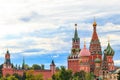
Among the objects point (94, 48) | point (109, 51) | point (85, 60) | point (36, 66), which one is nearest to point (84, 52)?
point (85, 60)

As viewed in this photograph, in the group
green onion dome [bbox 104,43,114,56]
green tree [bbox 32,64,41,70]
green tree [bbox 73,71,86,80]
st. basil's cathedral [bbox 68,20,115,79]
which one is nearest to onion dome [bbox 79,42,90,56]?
st. basil's cathedral [bbox 68,20,115,79]

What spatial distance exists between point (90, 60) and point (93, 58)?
120cm

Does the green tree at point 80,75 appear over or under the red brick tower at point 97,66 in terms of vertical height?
under

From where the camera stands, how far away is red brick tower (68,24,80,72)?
14550cm

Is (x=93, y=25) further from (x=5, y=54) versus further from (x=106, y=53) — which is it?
(x=5, y=54)

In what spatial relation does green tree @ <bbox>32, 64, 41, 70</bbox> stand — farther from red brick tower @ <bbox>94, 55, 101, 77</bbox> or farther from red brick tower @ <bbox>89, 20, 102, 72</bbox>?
red brick tower @ <bbox>94, 55, 101, 77</bbox>

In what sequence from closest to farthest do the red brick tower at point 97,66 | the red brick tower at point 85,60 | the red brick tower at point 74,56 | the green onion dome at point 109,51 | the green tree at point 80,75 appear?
the green tree at point 80,75, the red brick tower at point 97,66, the green onion dome at point 109,51, the red brick tower at point 85,60, the red brick tower at point 74,56

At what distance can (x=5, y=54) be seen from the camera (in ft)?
479

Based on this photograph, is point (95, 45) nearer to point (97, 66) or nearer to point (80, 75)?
point (97, 66)

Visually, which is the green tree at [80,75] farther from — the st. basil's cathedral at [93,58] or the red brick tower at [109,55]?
the red brick tower at [109,55]

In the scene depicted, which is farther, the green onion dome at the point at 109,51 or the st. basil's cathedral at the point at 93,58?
the green onion dome at the point at 109,51

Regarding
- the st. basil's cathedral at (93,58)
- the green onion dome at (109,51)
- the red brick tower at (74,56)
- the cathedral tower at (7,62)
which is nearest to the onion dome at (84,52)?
the st. basil's cathedral at (93,58)

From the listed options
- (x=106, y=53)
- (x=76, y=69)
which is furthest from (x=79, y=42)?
(x=106, y=53)

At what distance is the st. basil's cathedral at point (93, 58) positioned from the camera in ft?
417
